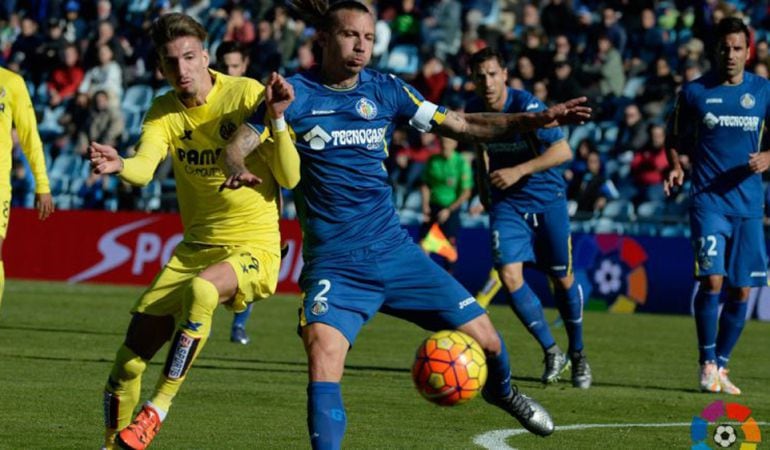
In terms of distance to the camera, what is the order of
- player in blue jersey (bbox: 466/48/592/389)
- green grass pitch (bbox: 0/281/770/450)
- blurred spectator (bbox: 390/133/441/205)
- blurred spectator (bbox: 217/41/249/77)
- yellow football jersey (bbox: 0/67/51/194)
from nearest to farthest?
green grass pitch (bbox: 0/281/770/450) → yellow football jersey (bbox: 0/67/51/194) → player in blue jersey (bbox: 466/48/592/389) → blurred spectator (bbox: 217/41/249/77) → blurred spectator (bbox: 390/133/441/205)

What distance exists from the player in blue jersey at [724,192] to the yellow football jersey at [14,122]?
4780 millimetres

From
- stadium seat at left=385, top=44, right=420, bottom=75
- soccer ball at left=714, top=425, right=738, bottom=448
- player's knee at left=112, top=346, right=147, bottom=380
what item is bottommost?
soccer ball at left=714, top=425, right=738, bottom=448

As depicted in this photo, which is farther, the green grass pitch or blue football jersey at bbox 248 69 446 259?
the green grass pitch

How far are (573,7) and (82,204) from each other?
8.87 m

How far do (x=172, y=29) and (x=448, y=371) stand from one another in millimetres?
2474

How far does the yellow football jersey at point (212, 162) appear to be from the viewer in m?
8.52

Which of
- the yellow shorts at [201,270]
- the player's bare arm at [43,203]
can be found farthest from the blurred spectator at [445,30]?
the yellow shorts at [201,270]

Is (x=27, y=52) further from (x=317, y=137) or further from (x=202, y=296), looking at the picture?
(x=317, y=137)

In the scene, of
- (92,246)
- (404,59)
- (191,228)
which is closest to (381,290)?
(191,228)

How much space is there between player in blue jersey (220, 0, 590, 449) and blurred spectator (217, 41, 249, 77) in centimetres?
549

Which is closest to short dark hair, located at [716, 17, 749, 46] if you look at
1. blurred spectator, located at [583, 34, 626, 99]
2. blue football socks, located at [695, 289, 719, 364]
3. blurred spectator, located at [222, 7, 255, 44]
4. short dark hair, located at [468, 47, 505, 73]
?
short dark hair, located at [468, 47, 505, 73]

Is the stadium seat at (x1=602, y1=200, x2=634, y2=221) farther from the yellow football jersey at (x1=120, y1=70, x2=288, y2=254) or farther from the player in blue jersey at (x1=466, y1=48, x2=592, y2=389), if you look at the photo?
the yellow football jersey at (x1=120, y1=70, x2=288, y2=254)

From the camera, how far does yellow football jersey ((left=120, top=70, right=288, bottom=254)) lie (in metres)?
8.52

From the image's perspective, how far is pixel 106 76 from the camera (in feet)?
90.6
